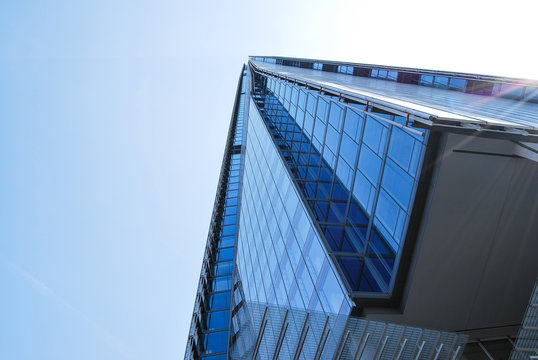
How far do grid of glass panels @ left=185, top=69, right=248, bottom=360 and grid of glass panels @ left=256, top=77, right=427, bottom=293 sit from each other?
16.4 metres

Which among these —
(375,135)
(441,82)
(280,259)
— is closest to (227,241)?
(280,259)

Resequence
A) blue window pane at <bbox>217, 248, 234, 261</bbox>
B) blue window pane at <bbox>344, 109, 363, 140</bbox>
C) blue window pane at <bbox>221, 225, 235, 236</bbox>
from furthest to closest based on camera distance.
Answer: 1. blue window pane at <bbox>221, 225, 235, 236</bbox>
2. blue window pane at <bbox>217, 248, 234, 261</bbox>
3. blue window pane at <bbox>344, 109, 363, 140</bbox>

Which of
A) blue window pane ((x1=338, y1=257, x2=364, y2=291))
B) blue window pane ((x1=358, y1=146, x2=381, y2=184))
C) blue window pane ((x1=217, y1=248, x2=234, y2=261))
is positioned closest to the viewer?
blue window pane ((x1=338, y1=257, x2=364, y2=291))

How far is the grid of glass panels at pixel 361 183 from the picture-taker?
1225cm

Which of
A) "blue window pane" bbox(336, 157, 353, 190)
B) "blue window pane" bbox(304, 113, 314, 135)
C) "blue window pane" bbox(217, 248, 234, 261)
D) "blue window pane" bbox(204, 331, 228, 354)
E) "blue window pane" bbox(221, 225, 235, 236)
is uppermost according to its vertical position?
"blue window pane" bbox(304, 113, 314, 135)

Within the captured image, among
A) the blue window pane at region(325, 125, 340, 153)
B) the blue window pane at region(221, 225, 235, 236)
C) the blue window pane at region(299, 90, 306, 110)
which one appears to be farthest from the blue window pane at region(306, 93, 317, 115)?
the blue window pane at region(221, 225, 235, 236)

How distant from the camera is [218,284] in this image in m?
37.7

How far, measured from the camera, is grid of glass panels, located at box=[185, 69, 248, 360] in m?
32.1

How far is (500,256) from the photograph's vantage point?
11562 mm

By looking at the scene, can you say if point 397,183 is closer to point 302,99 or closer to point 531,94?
point 531,94

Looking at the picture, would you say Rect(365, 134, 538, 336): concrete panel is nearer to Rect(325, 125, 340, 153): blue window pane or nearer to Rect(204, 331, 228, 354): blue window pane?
Rect(325, 125, 340, 153): blue window pane

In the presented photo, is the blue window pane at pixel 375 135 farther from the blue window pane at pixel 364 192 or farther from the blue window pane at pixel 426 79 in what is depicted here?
the blue window pane at pixel 426 79

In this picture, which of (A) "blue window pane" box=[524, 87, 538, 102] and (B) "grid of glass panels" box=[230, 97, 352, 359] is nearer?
(B) "grid of glass panels" box=[230, 97, 352, 359]

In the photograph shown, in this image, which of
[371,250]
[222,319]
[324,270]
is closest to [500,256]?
[371,250]
